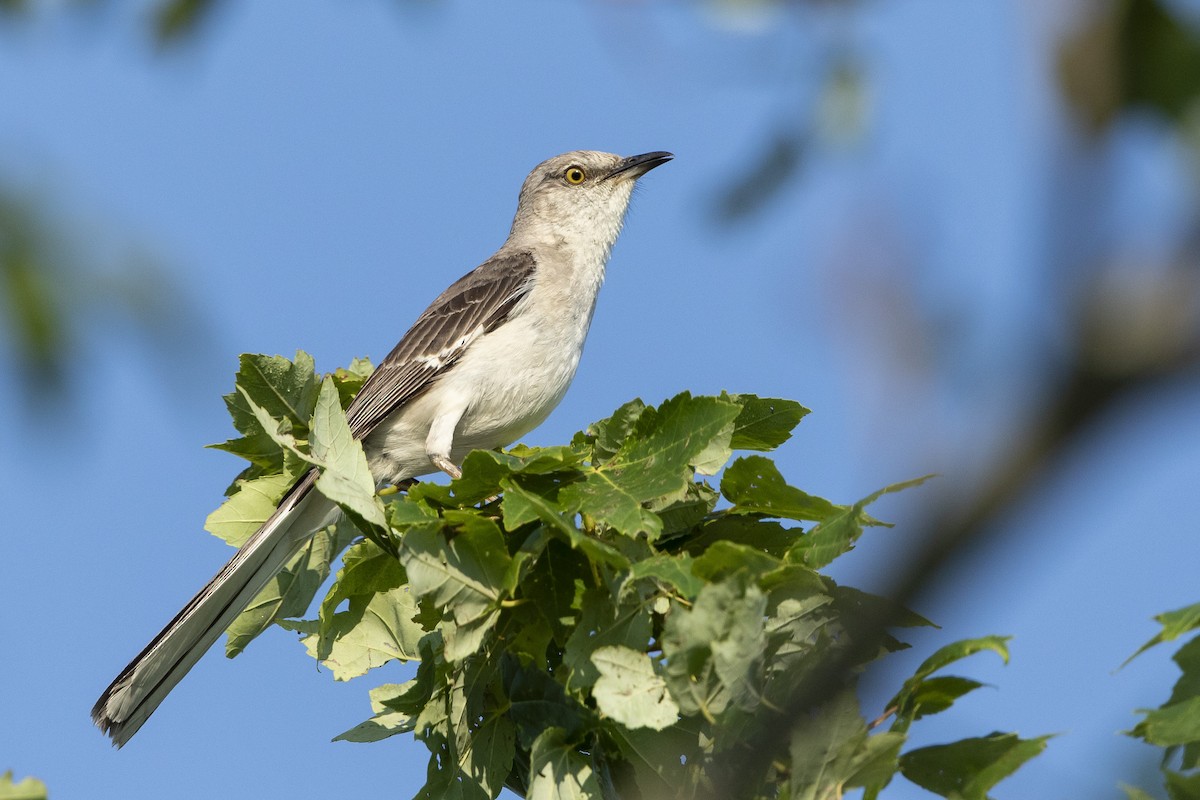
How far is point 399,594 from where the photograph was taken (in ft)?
14.3

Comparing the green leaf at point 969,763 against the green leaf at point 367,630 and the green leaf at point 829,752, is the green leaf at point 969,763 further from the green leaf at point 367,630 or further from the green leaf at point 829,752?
the green leaf at point 367,630

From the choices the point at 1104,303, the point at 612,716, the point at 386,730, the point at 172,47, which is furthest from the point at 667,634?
the point at 1104,303

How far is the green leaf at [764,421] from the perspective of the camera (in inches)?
162

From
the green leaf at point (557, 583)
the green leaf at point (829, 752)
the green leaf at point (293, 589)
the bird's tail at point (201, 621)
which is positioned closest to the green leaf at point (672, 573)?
the green leaf at point (557, 583)

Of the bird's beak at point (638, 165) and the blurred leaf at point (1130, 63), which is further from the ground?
the bird's beak at point (638, 165)

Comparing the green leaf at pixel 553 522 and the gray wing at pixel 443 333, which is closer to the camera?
the green leaf at pixel 553 522

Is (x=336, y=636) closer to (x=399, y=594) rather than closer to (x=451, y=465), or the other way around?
(x=399, y=594)

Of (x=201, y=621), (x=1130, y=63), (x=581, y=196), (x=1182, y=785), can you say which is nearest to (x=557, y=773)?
(x=1182, y=785)

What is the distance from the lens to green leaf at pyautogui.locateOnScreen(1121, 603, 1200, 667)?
2.93 meters

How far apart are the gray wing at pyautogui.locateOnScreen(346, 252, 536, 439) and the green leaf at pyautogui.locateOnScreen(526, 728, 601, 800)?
3.22m

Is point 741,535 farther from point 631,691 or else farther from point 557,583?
point 631,691

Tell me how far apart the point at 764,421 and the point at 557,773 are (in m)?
1.40

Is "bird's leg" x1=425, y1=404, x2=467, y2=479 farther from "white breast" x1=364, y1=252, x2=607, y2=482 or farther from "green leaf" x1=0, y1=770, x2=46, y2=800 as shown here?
"green leaf" x1=0, y1=770, x2=46, y2=800

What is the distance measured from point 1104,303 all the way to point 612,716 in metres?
2.79
